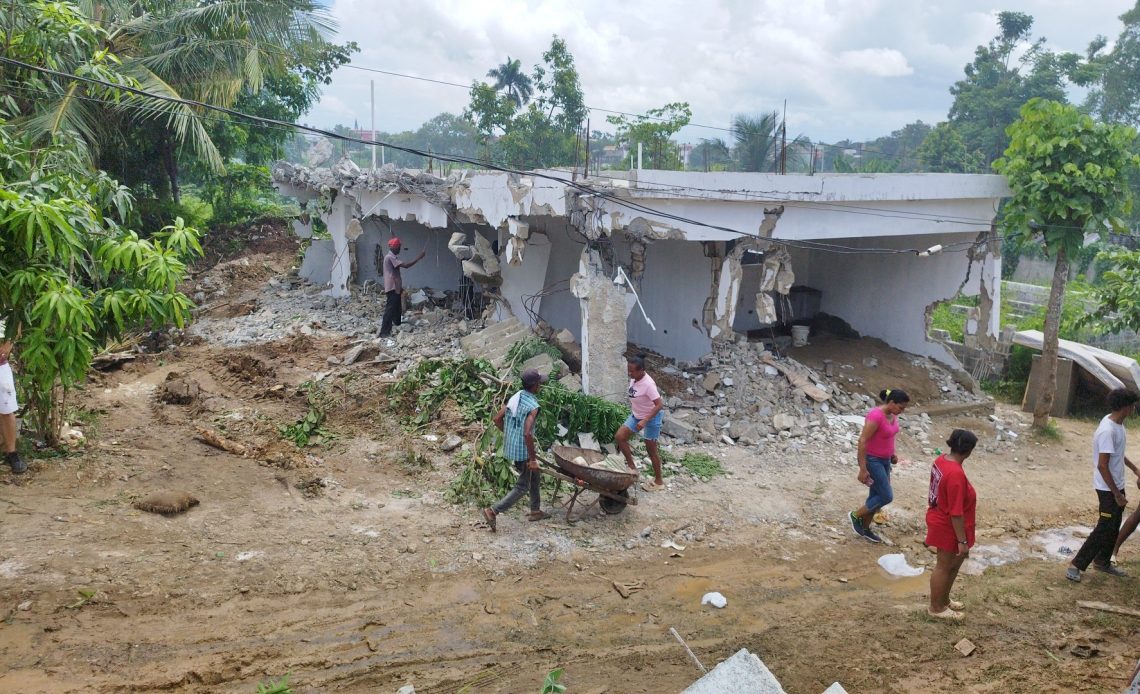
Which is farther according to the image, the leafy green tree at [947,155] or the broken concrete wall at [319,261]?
the leafy green tree at [947,155]

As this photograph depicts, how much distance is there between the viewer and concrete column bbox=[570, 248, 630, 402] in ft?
29.7

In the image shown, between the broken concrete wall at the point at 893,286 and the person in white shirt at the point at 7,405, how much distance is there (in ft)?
38.2

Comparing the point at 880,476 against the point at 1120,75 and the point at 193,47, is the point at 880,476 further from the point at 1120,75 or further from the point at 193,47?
the point at 1120,75

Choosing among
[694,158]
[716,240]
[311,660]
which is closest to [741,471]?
[716,240]

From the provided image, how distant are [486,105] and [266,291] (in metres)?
12.6

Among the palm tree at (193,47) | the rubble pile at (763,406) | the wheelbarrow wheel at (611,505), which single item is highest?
the palm tree at (193,47)

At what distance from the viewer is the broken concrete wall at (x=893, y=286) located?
40.8 feet

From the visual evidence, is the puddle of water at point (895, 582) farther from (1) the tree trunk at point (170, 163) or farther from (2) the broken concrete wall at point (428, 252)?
(1) the tree trunk at point (170, 163)

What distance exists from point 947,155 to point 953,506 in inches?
1143

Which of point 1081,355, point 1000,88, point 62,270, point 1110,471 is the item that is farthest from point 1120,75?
point 62,270

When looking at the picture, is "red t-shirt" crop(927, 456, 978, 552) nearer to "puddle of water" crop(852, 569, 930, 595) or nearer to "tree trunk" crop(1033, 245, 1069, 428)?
"puddle of water" crop(852, 569, 930, 595)

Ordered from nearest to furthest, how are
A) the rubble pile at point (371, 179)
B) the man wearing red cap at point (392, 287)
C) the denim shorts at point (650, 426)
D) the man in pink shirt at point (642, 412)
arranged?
1. the man in pink shirt at point (642, 412)
2. the denim shorts at point (650, 426)
3. the man wearing red cap at point (392, 287)
4. the rubble pile at point (371, 179)

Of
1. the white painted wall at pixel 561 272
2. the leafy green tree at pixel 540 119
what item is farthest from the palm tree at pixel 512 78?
the white painted wall at pixel 561 272

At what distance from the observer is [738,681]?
411cm
